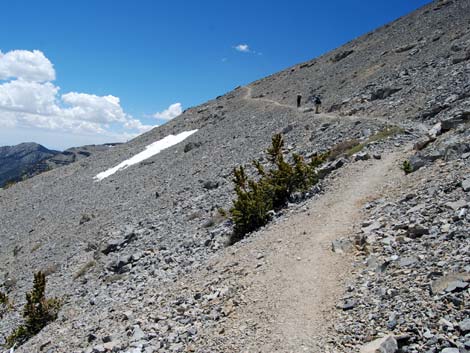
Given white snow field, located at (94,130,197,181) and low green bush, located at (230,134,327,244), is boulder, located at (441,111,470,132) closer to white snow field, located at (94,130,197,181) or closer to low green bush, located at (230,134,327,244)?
low green bush, located at (230,134,327,244)

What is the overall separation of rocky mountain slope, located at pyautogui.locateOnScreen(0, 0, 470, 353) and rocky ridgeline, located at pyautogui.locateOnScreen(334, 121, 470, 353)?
0.04 meters

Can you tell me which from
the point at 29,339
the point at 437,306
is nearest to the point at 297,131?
the point at 29,339

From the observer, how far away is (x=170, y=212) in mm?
25594

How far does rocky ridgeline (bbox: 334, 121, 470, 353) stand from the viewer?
24.5 ft

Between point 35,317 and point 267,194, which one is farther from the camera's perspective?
point 267,194

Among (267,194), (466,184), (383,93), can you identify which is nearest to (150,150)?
(383,93)

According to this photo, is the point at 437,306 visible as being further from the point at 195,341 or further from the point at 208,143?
the point at 208,143

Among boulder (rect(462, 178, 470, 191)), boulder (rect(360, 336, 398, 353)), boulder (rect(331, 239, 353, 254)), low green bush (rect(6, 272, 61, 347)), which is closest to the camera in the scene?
boulder (rect(360, 336, 398, 353))

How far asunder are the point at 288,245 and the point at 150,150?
1681 inches

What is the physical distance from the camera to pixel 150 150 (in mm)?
53969

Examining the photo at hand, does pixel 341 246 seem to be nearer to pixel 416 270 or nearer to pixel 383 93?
pixel 416 270

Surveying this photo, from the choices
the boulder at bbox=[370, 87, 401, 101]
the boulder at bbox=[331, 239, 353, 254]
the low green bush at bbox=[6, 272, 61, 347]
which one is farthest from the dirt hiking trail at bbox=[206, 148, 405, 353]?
the boulder at bbox=[370, 87, 401, 101]

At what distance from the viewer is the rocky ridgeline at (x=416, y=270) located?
7468 mm

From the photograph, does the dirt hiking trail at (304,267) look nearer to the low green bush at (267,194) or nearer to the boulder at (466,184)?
the low green bush at (267,194)
